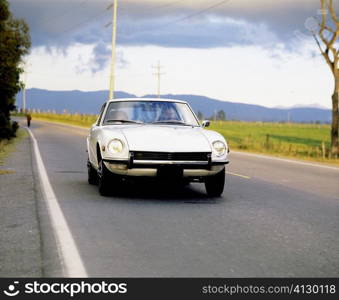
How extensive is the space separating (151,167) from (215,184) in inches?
52.6

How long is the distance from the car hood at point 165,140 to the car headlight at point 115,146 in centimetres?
13

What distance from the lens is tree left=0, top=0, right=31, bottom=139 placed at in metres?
25.2

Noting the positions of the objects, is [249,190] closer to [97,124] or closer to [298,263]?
[97,124]

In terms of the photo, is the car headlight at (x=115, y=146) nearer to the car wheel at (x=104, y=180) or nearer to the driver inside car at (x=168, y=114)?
the car wheel at (x=104, y=180)

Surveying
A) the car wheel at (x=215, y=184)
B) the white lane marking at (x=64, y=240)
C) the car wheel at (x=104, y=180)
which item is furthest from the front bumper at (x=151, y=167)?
the white lane marking at (x=64, y=240)

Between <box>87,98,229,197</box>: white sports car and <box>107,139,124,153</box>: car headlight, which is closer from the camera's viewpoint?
<box>87,98,229,197</box>: white sports car

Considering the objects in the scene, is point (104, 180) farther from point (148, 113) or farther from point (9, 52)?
point (9, 52)

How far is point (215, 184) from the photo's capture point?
9.78 meters

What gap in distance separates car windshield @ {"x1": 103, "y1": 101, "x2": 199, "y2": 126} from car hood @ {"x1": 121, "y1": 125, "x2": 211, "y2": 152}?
0.75 m

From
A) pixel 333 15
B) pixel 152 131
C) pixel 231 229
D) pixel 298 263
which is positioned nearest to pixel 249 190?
pixel 152 131

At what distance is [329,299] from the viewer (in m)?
4.49

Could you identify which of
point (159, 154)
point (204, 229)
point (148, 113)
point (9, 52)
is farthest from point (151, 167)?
point (9, 52)

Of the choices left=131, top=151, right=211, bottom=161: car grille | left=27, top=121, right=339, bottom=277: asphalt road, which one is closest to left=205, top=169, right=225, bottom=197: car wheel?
left=27, top=121, right=339, bottom=277: asphalt road

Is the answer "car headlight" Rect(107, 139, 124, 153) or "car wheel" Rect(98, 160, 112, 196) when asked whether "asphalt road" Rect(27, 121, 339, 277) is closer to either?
A: "car wheel" Rect(98, 160, 112, 196)
